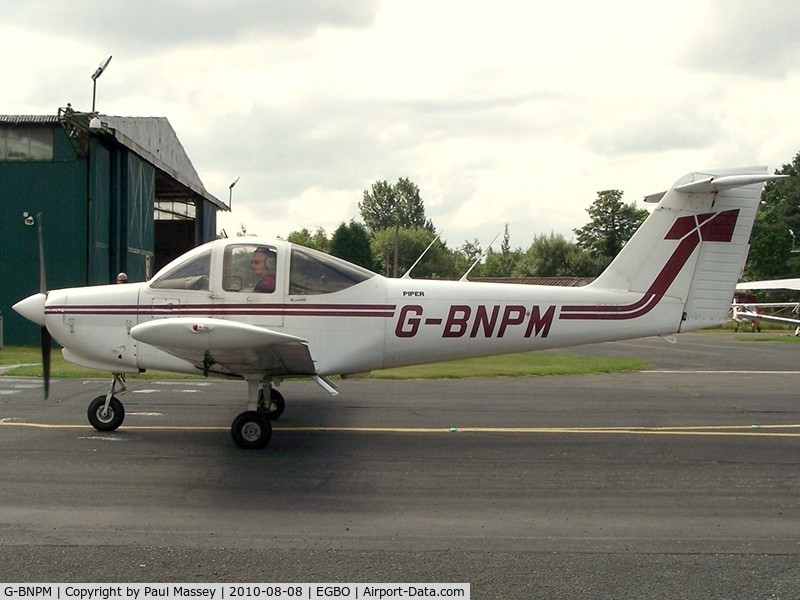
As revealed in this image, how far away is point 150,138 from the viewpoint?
28.4 metres

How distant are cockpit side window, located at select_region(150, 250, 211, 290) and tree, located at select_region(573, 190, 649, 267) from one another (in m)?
64.8

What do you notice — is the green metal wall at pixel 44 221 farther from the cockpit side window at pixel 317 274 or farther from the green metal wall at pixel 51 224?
the cockpit side window at pixel 317 274

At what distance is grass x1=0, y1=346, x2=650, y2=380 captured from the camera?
14180 millimetres

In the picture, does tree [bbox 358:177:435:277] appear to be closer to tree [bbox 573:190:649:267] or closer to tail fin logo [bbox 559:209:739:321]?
tree [bbox 573:190:649:267]

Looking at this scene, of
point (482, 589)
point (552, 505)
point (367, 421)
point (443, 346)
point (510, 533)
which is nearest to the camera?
point (482, 589)

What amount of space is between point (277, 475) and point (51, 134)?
18775 mm

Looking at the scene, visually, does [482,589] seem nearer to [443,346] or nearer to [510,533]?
[510,533]

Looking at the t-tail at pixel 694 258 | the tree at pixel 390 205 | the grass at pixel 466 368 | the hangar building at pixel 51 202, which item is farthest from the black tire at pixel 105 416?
the tree at pixel 390 205

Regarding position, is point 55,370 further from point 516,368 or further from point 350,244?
point 350,244

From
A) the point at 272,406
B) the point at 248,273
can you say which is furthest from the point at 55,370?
the point at 248,273

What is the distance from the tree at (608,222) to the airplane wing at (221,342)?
2575 inches

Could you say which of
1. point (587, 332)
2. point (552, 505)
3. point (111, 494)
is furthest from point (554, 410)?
point (111, 494)

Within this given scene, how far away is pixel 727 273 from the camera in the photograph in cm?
902

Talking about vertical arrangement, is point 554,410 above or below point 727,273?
below
